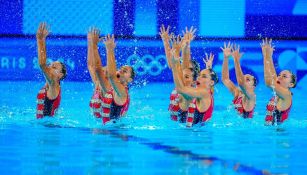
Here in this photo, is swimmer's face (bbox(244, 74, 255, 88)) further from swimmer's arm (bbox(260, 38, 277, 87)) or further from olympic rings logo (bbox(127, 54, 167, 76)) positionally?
olympic rings logo (bbox(127, 54, 167, 76))

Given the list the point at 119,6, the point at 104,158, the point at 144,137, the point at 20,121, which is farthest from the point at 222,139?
the point at 119,6

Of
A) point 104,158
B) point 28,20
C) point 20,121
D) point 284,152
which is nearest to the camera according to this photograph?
point 104,158

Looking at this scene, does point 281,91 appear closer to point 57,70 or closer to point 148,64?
point 57,70

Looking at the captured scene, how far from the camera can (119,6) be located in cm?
1752

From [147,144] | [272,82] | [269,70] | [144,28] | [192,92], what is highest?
[144,28]

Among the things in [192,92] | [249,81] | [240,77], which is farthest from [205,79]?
[249,81]

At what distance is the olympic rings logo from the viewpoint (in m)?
17.6

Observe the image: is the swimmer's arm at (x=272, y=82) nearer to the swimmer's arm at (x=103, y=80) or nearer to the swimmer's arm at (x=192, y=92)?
the swimmer's arm at (x=192, y=92)

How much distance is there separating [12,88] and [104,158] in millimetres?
9751

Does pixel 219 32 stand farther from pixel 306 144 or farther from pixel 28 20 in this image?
pixel 306 144

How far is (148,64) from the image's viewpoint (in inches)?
706

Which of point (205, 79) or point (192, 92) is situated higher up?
point (205, 79)

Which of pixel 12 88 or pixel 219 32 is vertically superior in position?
pixel 219 32

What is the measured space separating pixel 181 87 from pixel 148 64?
9.62 m
